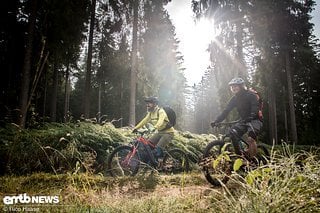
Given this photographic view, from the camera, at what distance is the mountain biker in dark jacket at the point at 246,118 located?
19.4ft

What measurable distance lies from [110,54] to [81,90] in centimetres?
2832

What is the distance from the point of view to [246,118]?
20.0ft

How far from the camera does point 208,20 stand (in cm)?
2100

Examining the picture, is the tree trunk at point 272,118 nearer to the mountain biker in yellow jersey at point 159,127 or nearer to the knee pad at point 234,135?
the mountain biker in yellow jersey at point 159,127

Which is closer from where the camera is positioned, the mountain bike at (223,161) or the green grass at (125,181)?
the green grass at (125,181)

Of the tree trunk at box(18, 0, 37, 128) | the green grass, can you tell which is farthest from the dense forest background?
the green grass

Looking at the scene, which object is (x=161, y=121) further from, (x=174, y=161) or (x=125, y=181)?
(x=125, y=181)

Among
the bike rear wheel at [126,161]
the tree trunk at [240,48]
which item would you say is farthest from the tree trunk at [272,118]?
the bike rear wheel at [126,161]

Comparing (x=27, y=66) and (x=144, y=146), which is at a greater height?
(x=27, y=66)

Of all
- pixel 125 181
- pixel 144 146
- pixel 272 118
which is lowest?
pixel 125 181

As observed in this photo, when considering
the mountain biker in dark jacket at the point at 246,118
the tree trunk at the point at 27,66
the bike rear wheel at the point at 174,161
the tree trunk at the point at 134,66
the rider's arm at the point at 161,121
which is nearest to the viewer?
the mountain biker in dark jacket at the point at 246,118

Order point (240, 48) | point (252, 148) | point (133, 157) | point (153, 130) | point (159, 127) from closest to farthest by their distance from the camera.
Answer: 1. point (252, 148)
2. point (133, 157)
3. point (159, 127)
4. point (153, 130)
5. point (240, 48)

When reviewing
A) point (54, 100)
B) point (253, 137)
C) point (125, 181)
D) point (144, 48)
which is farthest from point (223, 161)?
point (54, 100)

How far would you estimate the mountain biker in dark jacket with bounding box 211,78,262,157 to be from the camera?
5902 millimetres
